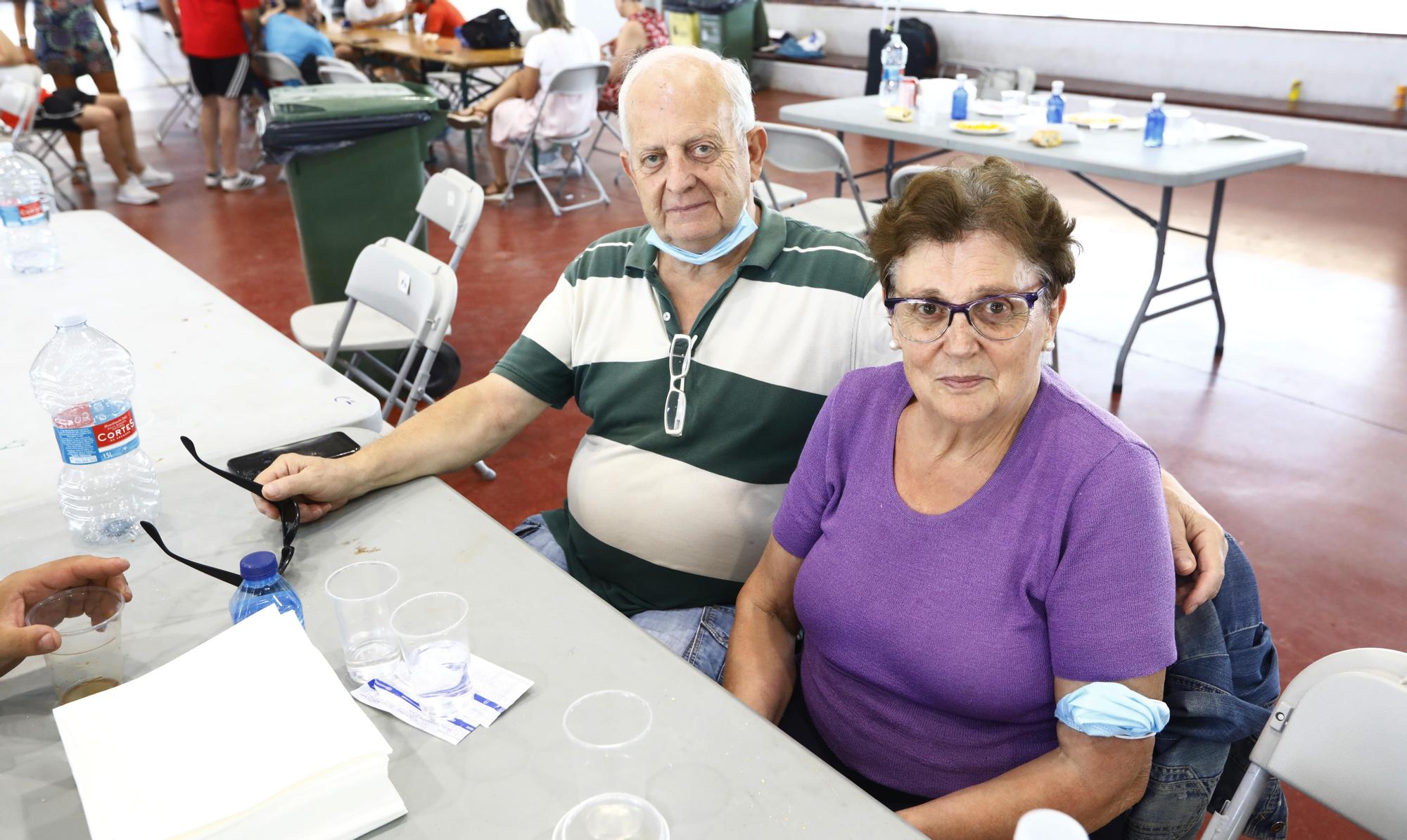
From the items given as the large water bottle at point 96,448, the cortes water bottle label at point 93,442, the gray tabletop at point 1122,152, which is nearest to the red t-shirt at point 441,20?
the gray tabletop at point 1122,152

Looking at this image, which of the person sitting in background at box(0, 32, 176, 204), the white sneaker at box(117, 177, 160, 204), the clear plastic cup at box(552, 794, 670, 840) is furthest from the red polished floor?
the clear plastic cup at box(552, 794, 670, 840)

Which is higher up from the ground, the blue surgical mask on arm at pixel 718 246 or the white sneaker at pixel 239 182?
the blue surgical mask on arm at pixel 718 246

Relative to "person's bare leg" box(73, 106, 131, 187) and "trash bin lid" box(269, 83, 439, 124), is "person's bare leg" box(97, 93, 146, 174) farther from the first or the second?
"trash bin lid" box(269, 83, 439, 124)

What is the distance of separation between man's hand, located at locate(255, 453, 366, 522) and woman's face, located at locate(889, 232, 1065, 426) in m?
0.94

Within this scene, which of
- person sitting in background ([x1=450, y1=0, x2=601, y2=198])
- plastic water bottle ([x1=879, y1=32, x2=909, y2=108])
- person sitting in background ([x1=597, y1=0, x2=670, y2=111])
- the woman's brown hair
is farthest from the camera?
person sitting in background ([x1=597, y1=0, x2=670, y2=111])

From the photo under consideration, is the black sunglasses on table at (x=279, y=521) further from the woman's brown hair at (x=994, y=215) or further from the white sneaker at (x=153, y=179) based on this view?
the white sneaker at (x=153, y=179)

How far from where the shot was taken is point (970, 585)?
1.38 m

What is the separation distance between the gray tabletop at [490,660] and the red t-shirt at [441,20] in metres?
8.26

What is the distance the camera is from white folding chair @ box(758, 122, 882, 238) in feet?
13.6

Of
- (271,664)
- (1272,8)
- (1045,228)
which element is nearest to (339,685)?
(271,664)

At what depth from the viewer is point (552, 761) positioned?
114 centimetres

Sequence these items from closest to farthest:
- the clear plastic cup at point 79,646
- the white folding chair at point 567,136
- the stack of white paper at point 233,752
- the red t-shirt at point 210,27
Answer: the stack of white paper at point 233,752 < the clear plastic cup at point 79,646 < the white folding chair at point 567,136 < the red t-shirt at point 210,27

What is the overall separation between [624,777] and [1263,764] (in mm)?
792

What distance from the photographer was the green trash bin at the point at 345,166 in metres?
3.99
